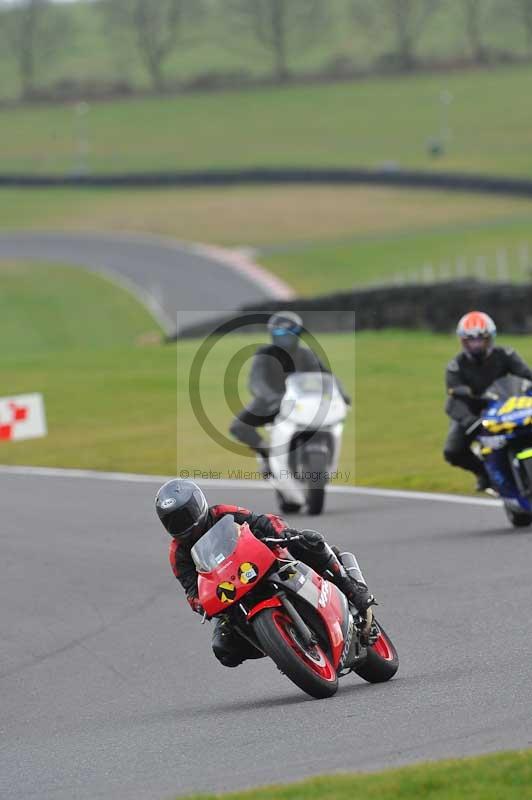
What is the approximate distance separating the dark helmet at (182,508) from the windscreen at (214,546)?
11 cm

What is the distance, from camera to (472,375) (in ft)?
40.2

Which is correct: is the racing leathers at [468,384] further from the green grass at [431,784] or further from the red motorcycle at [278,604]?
the green grass at [431,784]

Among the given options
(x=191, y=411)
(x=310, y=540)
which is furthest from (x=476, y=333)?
(x=191, y=411)

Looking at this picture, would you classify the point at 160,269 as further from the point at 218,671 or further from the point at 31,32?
the point at 31,32

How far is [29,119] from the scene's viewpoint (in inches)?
4072

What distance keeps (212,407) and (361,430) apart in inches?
215

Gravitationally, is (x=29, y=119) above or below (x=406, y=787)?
above

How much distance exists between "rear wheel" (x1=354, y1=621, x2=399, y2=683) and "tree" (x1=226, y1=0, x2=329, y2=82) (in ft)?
375

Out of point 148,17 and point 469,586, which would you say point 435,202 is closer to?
point 469,586

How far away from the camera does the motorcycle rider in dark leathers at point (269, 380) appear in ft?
46.9

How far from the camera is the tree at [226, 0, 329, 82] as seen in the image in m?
121

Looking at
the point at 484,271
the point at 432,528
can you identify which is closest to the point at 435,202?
the point at 484,271

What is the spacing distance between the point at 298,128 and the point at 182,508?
8767 cm

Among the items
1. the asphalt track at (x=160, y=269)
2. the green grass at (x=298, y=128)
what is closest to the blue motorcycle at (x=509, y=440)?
the asphalt track at (x=160, y=269)
